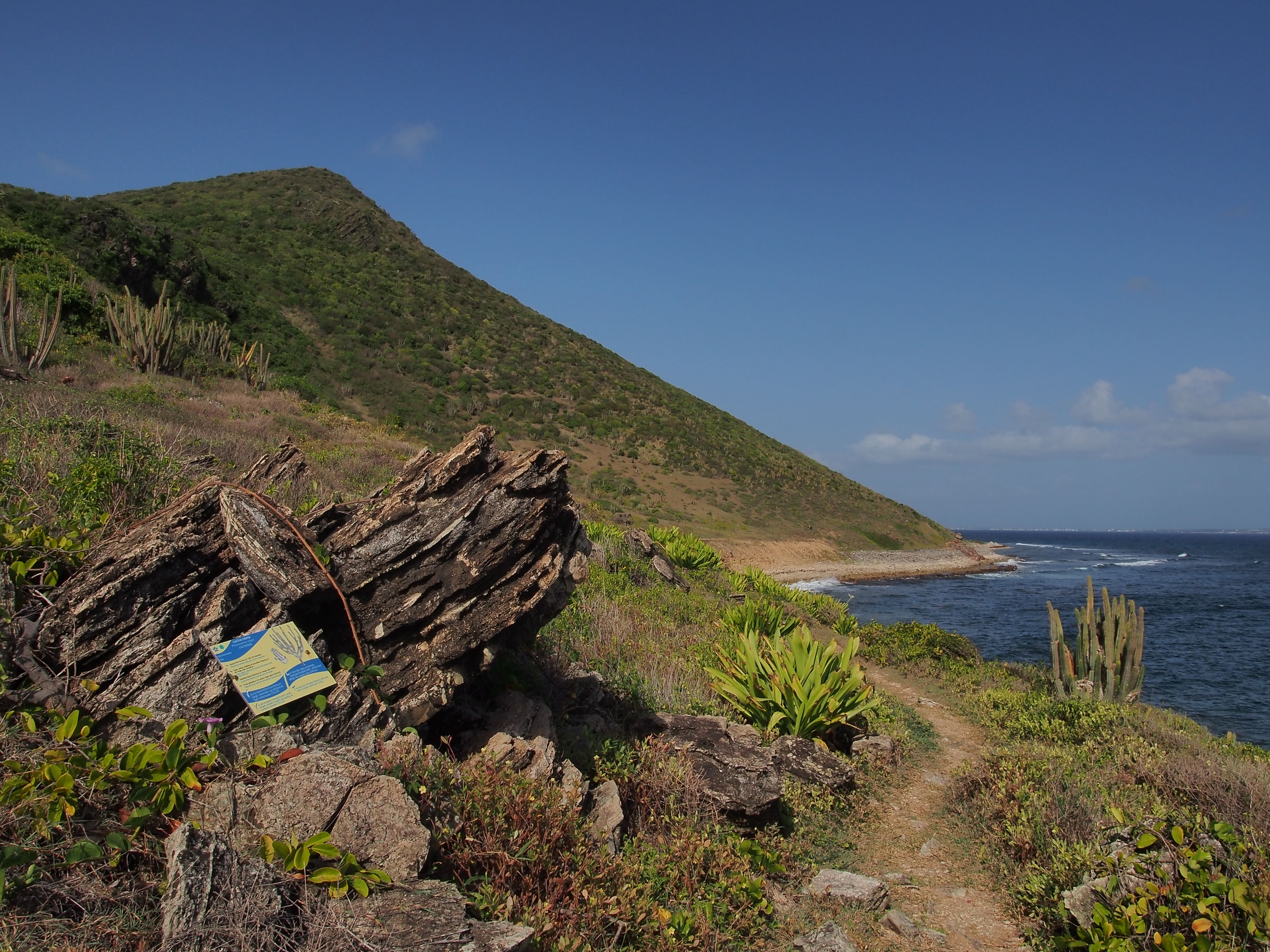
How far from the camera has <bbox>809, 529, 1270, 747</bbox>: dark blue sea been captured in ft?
53.1

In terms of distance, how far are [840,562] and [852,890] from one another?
34.8 m

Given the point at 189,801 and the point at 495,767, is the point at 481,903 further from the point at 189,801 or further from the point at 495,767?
the point at 189,801

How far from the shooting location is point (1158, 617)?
30000 mm

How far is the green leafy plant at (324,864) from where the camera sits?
2.65m

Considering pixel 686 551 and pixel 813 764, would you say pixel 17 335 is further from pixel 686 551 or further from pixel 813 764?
pixel 813 764

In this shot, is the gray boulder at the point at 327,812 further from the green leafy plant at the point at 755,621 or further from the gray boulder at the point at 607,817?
the green leafy plant at the point at 755,621

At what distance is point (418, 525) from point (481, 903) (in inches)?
89.4

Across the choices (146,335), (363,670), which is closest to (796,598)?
(363,670)

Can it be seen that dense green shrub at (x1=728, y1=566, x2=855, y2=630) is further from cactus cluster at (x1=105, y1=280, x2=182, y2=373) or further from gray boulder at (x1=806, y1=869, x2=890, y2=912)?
cactus cluster at (x1=105, y1=280, x2=182, y2=373)

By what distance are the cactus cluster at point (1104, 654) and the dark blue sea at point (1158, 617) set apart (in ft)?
4.88

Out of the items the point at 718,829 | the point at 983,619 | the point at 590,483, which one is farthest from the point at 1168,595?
the point at 718,829

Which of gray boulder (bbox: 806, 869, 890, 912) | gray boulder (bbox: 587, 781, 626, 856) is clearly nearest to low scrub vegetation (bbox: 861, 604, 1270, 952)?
gray boulder (bbox: 806, 869, 890, 912)

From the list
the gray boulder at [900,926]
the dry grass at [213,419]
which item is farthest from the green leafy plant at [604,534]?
the gray boulder at [900,926]

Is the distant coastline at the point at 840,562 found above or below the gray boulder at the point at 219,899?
below
